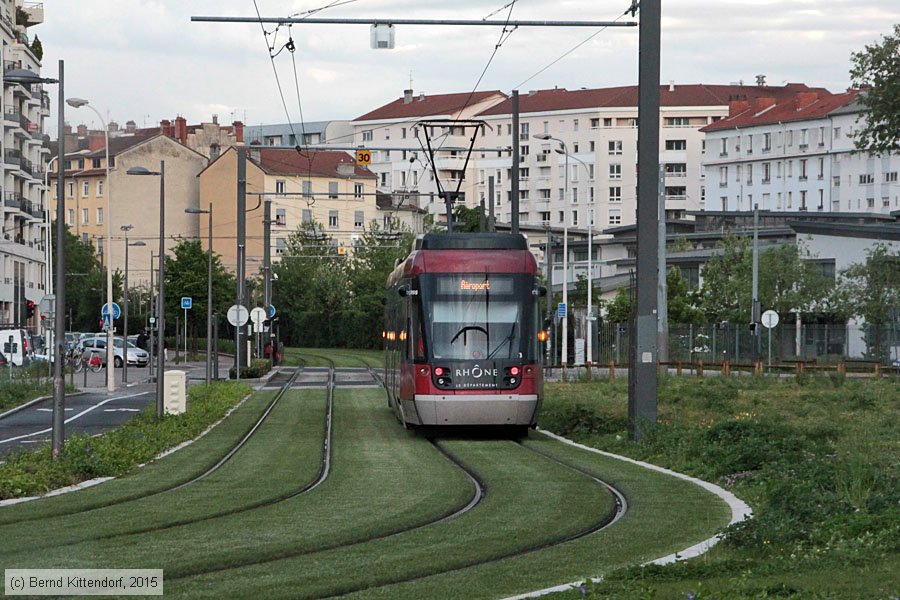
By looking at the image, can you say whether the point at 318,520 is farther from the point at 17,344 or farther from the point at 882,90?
the point at 17,344

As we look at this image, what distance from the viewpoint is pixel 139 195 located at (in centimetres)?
12925

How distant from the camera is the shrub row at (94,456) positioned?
19.0 m

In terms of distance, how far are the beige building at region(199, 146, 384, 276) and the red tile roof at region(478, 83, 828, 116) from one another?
1990cm

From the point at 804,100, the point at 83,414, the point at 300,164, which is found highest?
the point at 804,100

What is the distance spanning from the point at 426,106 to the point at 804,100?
1690 inches

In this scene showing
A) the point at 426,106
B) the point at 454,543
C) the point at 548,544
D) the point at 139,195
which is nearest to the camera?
the point at 454,543

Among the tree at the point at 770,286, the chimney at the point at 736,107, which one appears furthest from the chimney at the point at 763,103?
the tree at the point at 770,286

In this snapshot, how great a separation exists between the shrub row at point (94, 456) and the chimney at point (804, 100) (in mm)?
115934

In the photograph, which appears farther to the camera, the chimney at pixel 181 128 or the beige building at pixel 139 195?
the chimney at pixel 181 128

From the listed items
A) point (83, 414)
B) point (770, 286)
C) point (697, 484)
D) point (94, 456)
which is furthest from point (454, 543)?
point (770, 286)

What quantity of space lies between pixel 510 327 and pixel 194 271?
7391 cm

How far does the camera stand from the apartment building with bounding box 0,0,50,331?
313 feet

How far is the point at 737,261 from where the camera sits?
92.1 meters

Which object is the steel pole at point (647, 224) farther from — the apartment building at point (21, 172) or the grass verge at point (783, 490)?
the apartment building at point (21, 172)
